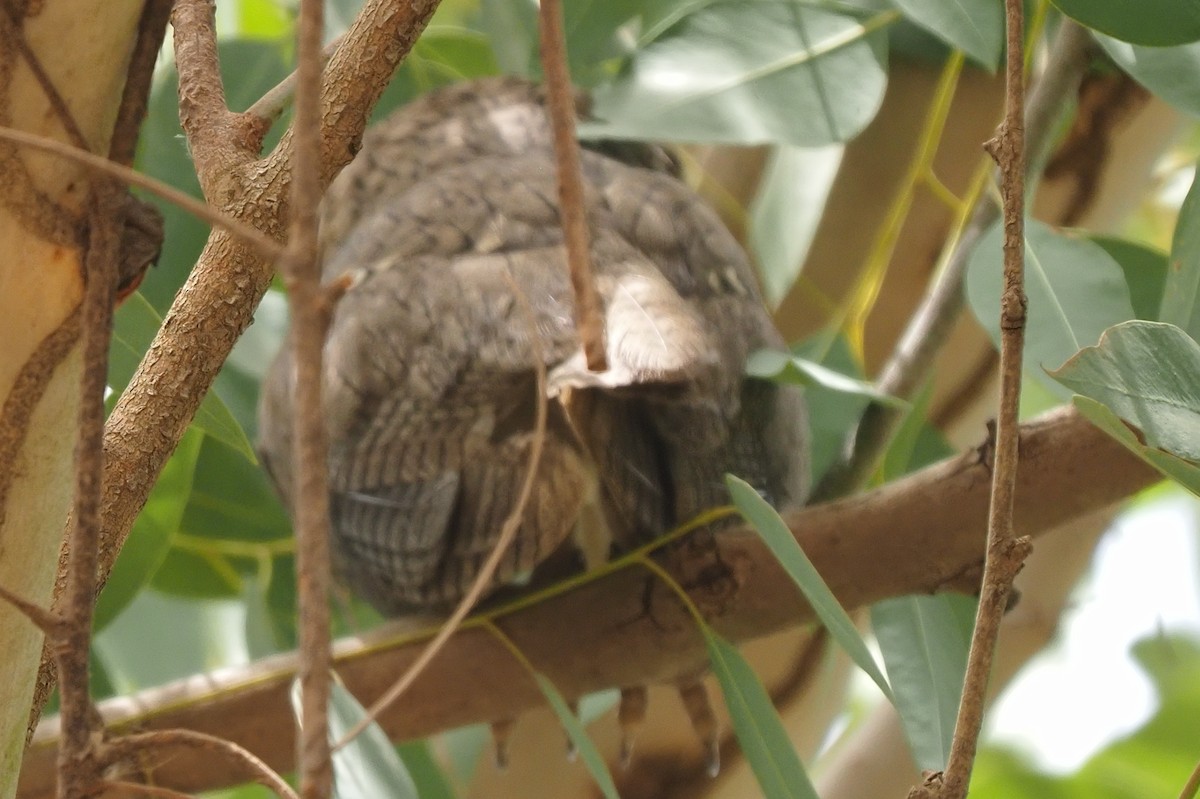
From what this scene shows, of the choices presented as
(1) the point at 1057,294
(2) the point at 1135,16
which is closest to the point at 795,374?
(1) the point at 1057,294

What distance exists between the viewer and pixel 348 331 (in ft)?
2.46

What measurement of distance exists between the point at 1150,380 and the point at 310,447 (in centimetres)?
29

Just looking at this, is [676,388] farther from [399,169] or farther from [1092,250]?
[399,169]

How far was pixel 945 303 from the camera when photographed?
0.83 m

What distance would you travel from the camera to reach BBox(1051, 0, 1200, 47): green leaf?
56cm

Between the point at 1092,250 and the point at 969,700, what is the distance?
0.38 m

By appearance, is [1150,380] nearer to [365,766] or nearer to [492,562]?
[492,562]

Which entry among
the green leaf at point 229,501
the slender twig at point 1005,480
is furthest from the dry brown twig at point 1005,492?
the green leaf at point 229,501

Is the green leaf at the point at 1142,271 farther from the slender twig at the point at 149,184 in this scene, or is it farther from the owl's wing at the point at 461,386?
the slender twig at the point at 149,184

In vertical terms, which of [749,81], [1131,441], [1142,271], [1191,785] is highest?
[749,81]

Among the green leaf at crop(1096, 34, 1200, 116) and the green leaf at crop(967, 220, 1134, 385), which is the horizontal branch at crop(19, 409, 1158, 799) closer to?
the green leaf at crop(967, 220, 1134, 385)

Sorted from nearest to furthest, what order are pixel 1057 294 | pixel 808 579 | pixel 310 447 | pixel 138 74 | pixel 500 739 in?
pixel 310 447, pixel 138 74, pixel 808 579, pixel 1057 294, pixel 500 739

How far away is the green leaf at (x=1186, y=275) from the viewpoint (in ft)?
1.84

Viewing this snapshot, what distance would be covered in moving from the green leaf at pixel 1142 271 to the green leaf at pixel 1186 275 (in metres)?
0.21
